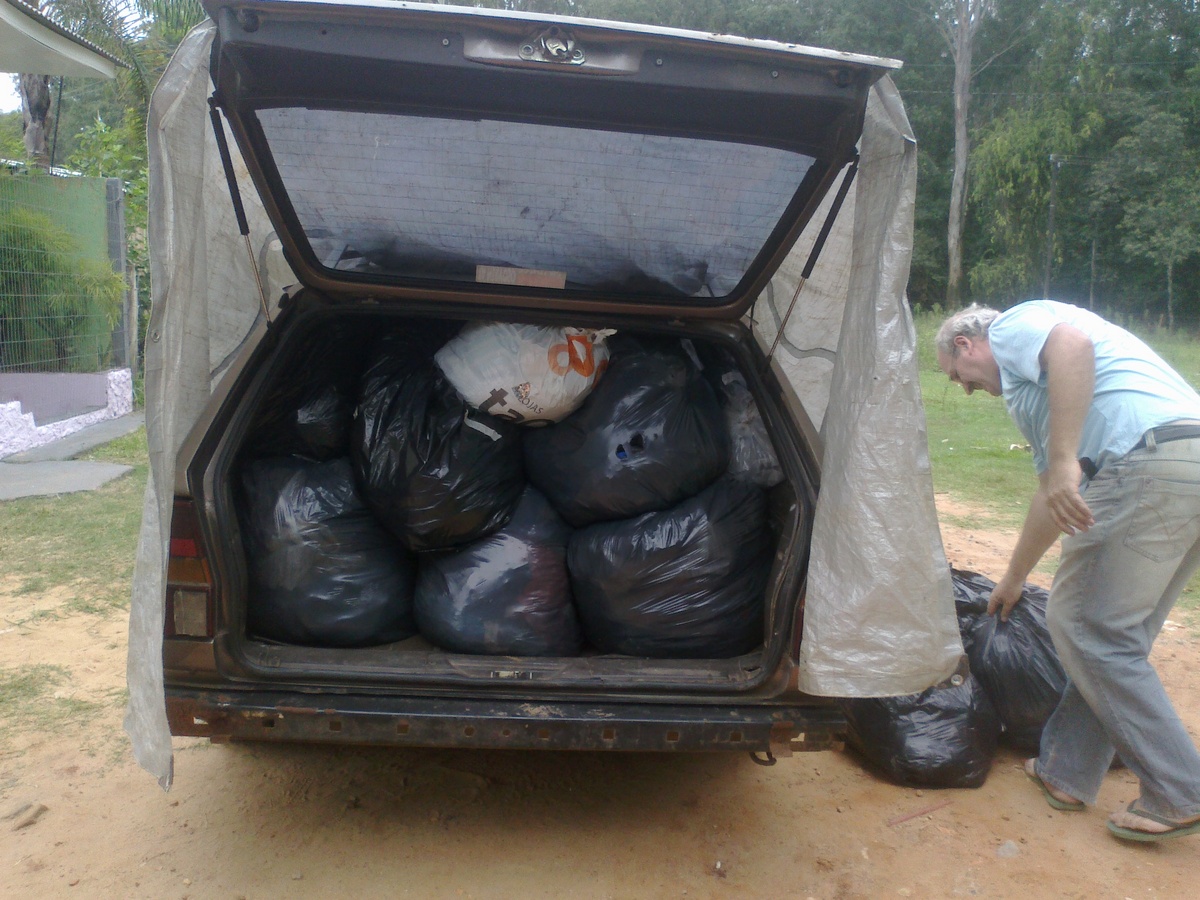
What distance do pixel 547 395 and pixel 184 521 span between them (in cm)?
104

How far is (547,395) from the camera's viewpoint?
9.18 feet

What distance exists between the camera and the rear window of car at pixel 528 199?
2.56 meters

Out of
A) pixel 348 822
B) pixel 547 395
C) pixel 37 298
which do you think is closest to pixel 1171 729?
pixel 547 395

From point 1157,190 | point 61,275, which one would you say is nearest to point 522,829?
point 61,275

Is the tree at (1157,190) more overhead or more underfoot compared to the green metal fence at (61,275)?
more overhead

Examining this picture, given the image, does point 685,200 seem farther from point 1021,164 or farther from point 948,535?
point 1021,164

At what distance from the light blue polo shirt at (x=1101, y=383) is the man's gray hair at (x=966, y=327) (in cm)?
7

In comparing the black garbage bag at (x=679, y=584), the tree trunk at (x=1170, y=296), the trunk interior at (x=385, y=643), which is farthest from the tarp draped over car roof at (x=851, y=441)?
the tree trunk at (x=1170, y=296)

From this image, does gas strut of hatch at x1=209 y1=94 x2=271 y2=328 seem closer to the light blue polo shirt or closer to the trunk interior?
the trunk interior

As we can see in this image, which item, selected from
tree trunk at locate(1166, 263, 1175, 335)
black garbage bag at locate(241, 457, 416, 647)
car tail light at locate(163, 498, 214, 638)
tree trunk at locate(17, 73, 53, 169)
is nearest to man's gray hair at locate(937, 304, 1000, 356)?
black garbage bag at locate(241, 457, 416, 647)

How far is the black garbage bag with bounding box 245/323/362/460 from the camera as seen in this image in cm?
275

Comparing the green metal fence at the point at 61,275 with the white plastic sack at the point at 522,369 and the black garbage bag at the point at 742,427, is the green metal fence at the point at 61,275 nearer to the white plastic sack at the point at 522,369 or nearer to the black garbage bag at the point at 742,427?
the white plastic sack at the point at 522,369

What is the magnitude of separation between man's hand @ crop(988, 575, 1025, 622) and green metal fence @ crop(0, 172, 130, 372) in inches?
281

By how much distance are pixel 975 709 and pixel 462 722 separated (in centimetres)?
170
